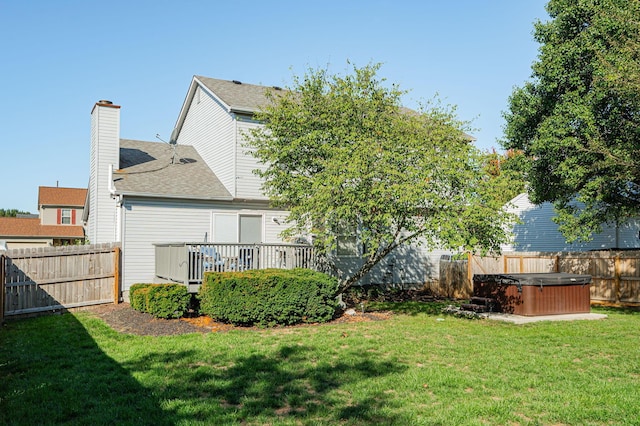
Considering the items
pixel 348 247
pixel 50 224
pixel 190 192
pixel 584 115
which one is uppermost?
pixel 584 115

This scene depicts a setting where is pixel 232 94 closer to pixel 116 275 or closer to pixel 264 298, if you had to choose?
pixel 116 275

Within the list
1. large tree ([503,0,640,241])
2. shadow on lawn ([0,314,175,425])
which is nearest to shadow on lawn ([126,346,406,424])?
shadow on lawn ([0,314,175,425])

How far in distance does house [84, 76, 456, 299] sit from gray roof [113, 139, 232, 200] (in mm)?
32

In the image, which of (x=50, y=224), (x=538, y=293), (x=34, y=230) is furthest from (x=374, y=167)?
(x=34, y=230)

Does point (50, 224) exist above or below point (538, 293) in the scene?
above

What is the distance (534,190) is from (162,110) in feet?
51.2

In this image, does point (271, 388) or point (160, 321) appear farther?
point (160, 321)

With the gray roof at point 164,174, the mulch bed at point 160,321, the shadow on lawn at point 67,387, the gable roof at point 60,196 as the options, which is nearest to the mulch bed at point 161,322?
the mulch bed at point 160,321

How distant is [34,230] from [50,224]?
1.19 m

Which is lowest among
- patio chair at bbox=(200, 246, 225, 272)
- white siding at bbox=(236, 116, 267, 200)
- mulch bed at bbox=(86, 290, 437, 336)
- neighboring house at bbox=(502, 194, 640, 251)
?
mulch bed at bbox=(86, 290, 437, 336)

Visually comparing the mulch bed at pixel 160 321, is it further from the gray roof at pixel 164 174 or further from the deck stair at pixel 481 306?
the gray roof at pixel 164 174

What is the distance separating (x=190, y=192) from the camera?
16703 millimetres

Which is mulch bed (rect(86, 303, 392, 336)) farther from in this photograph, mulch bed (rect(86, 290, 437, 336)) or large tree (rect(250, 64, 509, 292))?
large tree (rect(250, 64, 509, 292))

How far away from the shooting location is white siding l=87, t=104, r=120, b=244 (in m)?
17.3
